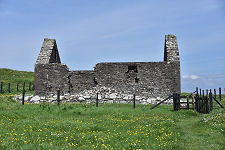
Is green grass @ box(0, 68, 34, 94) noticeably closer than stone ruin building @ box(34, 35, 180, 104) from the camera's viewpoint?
No

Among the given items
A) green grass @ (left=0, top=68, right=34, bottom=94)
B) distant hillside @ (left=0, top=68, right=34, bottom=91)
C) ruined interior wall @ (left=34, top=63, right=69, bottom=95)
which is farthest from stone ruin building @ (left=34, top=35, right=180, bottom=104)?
distant hillside @ (left=0, top=68, right=34, bottom=91)

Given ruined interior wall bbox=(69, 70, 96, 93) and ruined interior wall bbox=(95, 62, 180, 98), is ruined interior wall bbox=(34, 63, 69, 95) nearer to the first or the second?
ruined interior wall bbox=(69, 70, 96, 93)

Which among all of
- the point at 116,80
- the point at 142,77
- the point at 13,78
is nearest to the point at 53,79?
the point at 116,80

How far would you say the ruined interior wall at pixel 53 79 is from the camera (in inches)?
1120

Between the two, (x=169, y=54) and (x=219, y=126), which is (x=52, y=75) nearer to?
(x=169, y=54)

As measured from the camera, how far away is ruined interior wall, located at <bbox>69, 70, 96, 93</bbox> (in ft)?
92.2

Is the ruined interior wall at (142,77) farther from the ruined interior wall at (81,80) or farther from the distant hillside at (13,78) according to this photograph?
the distant hillside at (13,78)

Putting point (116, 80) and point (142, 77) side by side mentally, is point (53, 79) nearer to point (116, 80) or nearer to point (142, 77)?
point (116, 80)

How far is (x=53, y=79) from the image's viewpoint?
28547mm

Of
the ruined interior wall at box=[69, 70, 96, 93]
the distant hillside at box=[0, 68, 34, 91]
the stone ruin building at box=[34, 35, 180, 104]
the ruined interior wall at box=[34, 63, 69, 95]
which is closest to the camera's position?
the stone ruin building at box=[34, 35, 180, 104]

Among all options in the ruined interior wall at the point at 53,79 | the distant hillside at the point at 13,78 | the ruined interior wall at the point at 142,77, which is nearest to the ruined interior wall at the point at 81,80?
the ruined interior wall at the point at 53,79

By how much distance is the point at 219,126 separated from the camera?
1225 cm

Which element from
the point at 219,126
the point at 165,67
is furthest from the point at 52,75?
the point at 219,126

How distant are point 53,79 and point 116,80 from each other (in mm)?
6959
